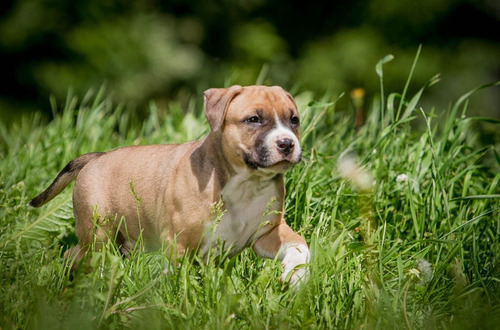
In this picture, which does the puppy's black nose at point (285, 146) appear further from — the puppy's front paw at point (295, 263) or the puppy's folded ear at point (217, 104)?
the puppy's front paw at point (295, 263)

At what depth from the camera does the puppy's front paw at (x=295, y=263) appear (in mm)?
3943

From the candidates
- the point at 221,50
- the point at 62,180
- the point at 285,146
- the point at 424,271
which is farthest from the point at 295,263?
the point at 221,50

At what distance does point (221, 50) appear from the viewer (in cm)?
1370

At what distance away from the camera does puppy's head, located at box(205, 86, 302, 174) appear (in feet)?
14.0

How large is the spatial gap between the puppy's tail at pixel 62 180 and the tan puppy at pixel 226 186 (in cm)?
32

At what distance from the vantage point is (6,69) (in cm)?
1273

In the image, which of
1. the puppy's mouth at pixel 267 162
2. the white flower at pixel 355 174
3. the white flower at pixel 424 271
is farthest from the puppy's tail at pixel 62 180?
the white flower at pixel 424 271

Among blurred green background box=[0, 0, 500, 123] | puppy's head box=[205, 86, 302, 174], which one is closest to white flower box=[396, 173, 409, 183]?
puppy's head box=[205, 86, 302, 174]

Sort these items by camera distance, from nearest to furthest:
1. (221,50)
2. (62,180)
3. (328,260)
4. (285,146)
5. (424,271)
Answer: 1. (328,260)
2. (285,146)
3. (424,271)
4. (62,180)
5. (221,50)

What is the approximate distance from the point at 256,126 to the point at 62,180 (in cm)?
152

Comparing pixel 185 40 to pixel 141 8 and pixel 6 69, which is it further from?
pixel 6 69

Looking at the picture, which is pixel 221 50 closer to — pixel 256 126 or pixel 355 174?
pixel 355 174

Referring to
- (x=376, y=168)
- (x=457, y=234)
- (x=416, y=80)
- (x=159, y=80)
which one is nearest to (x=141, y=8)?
(x=159, y=80)

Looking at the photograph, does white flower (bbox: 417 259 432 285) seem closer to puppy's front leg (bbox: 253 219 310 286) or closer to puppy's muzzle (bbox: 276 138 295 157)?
puppy's front leg (bbox: 253 219 310 286)
